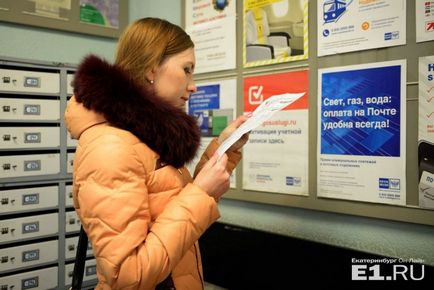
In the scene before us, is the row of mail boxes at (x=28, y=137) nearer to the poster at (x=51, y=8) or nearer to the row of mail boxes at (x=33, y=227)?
the row of mail boxes at (x=33, y=227)

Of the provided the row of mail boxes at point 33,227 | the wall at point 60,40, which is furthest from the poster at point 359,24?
the row of mail boxes at point 33,227

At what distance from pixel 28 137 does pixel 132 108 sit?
1.30 m

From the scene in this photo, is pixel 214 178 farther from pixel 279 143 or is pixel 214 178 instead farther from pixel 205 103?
pixel 205 103

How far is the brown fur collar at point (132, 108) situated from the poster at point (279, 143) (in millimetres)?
751

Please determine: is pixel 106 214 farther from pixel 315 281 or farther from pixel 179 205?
pixel 315 281

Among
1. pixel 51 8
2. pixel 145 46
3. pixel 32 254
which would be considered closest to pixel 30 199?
pixel 32 254

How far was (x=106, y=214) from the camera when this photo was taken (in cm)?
79

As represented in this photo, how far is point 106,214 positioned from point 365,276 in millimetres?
961

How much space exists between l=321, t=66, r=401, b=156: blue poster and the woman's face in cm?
69

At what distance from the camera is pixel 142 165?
0.87 m

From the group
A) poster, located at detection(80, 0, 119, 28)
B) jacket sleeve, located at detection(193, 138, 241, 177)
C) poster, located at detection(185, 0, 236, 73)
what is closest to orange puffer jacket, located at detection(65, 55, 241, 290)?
jacket sleeve, located at detection(193, 138, 241, 177)

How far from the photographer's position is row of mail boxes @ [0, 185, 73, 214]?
74.4 inches

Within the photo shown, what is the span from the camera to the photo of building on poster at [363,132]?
1.31m

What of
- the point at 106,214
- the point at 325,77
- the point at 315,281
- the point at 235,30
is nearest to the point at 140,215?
the point at 106,214
